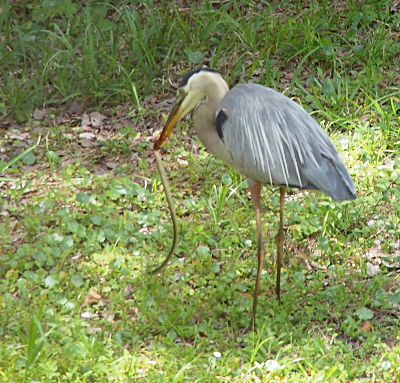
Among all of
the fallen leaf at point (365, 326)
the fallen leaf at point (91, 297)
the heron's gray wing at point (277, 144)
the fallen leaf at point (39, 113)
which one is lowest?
the fallen leaf at point (91, 297)

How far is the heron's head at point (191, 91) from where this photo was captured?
3.86 metres

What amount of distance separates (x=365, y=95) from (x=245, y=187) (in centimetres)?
138

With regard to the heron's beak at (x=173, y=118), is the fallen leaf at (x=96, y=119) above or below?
below

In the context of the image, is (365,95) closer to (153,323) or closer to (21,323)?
(153,323)

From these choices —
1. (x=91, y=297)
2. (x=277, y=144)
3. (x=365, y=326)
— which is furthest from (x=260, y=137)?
(x=91, y=297)

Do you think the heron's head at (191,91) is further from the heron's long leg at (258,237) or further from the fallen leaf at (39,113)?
the fallen leaf at (39,113)

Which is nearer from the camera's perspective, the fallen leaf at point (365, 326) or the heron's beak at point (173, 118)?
the fallen leaf at point (365, 326)

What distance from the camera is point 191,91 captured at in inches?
153

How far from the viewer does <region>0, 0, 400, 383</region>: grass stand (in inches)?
142

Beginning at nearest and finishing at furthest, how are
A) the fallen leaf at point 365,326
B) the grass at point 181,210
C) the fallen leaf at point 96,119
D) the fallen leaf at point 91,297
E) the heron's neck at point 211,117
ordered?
1. the grass at point 181,210
2. the fallen leaf at point 365,326
3. the heron's neck at point 211,117
4. the fallen leaf at point 91,297
5. the fallen leaf at point 96,119

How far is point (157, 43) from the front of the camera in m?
6.25

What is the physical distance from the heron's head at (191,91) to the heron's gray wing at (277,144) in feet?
0.47

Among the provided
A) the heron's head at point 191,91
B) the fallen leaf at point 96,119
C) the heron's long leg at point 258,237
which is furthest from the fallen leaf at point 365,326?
the fallen leaf at point 96,119

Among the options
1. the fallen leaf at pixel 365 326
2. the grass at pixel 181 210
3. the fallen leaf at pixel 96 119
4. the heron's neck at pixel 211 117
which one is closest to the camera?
the grass at pixel 181 210
